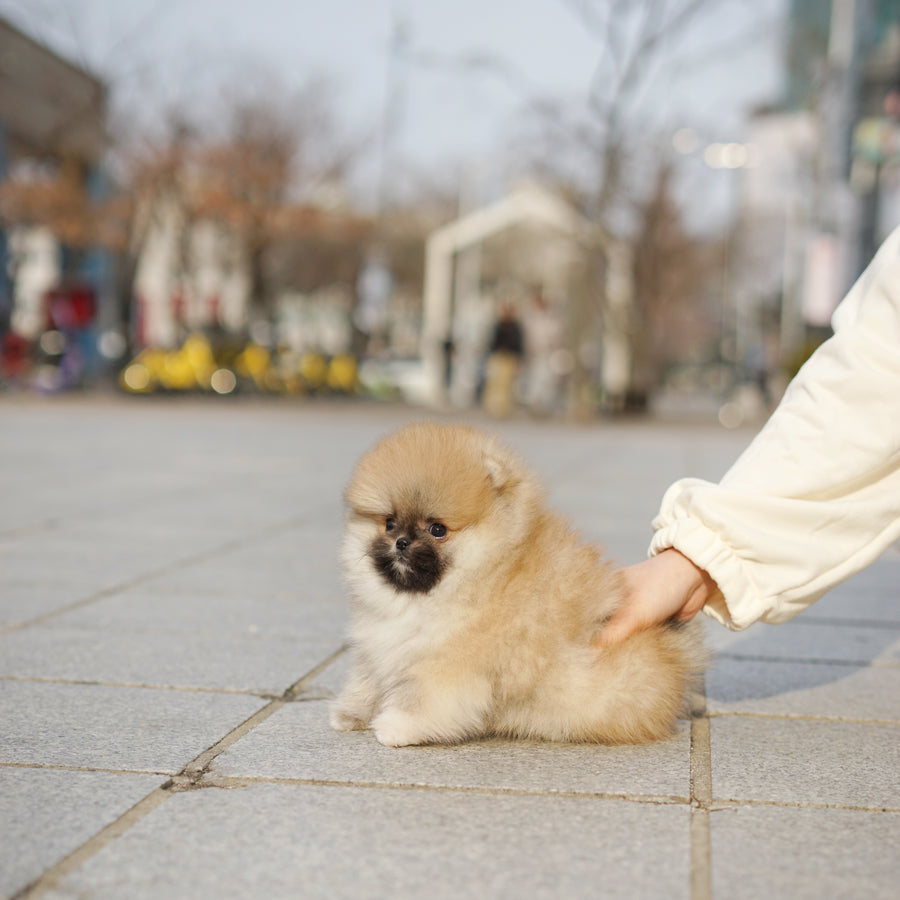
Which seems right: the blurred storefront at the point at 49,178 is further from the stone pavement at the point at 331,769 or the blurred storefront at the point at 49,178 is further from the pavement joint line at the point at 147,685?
the pavement joint line at the point at 147,685

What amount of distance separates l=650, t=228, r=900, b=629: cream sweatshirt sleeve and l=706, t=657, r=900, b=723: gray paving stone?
576mm

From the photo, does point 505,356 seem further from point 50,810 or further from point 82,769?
point 50,810

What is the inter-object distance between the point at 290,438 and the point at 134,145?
14.7 metres

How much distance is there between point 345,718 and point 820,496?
4.42 feet

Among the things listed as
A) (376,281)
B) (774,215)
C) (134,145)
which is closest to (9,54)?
(134,145)

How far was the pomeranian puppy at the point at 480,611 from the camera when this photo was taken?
2783mm

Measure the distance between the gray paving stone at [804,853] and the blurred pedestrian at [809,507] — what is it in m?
0.60

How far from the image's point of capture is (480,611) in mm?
2820

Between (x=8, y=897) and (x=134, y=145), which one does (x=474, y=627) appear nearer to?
(x=8, y=897)

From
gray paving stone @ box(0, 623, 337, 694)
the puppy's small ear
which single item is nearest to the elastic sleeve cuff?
the puppy's small ear

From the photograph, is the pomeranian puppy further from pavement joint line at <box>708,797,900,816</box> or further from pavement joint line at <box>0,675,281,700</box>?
pavement joint line at <box>0,675,281,700</box>

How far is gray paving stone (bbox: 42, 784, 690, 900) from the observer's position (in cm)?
198

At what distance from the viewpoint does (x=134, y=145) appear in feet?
86.6

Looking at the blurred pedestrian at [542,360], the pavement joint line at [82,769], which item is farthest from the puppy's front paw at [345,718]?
the blurred pedestrian at [542,360]
